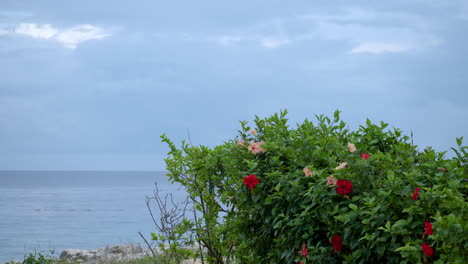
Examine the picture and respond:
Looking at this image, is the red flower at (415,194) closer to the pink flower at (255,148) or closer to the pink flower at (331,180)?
the pink flower at (331,180)

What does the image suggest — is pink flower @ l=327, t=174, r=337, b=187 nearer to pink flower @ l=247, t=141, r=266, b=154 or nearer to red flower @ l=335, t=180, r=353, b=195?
red flower @ l=335, t=180, r=353, b=195

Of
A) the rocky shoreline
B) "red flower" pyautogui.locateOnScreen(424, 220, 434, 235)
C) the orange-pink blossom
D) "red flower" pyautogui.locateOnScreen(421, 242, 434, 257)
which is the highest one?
the orange-pink blossom

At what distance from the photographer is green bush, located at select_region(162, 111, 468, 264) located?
3207 mm

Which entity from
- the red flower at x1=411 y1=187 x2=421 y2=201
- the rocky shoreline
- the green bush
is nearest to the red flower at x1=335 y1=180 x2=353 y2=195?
the green bush

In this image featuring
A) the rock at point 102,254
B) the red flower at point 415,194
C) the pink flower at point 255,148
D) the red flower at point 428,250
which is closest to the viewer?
the red flower at point 428,250

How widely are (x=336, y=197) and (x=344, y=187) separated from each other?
143 mm

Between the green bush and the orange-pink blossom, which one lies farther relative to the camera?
the orange-pink blossom

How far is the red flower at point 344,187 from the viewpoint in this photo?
3.61m

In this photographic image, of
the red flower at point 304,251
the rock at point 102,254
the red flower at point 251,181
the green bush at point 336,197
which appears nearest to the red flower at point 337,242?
the green bush at point 336,197

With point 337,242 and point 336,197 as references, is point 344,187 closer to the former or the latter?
point 336,197

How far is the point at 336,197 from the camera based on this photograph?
3719 millimetres

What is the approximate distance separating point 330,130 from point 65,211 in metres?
34.6

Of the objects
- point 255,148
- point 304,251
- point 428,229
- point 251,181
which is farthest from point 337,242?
point 255,148

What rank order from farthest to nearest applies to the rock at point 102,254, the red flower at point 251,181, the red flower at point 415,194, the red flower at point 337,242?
the rock at point 102,254
the red flower at point 251,181
the red flower at point 337,242
the red flower at point 415,194
